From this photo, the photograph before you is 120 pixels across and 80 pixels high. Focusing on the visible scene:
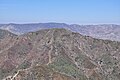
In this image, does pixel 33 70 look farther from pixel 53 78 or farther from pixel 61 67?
pixel 61 67

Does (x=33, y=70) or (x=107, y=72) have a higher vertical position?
(x=33, y=70)

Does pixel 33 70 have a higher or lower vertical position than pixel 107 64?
higher

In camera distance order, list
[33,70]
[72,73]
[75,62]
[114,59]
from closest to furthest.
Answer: [33,70] < [72,73] < [75,62] < [114,59]

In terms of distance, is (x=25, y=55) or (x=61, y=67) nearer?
(x=61, y=67)

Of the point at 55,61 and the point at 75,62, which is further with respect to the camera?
the point at 75,62

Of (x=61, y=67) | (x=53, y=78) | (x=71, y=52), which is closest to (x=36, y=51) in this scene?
(x=71, y=52)

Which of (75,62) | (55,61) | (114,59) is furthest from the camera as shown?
(114,59)

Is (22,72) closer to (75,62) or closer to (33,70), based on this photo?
(33,70)

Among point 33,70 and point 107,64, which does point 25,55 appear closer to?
point 107,64

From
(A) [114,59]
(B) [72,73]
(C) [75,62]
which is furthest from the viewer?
(A) [114,59]

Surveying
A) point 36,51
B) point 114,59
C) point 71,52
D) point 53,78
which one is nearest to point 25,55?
point 36,51
